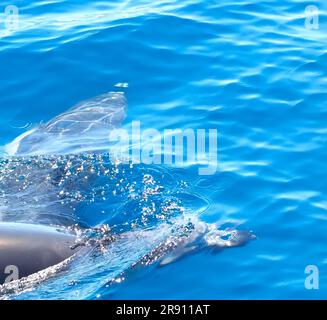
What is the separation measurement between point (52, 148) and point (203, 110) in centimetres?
266

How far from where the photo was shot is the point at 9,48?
46.8ft

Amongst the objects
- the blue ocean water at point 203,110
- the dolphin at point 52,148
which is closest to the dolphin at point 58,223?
the dolphin at point 52,148

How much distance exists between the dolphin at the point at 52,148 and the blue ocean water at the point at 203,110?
240 millimetres

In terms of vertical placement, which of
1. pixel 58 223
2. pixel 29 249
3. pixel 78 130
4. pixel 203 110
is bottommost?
pixel 29 249

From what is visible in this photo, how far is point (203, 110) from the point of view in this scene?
12.4 meters

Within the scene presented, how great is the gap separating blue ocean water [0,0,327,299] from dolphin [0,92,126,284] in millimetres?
240

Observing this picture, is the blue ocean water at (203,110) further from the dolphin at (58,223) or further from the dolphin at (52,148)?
the dolphin at (52,148)

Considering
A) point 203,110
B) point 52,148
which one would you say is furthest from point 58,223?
point 203,110

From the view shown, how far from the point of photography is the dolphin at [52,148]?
816 cm

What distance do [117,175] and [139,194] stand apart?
585 millimetres

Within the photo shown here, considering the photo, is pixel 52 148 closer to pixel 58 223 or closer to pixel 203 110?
pixel 58 223

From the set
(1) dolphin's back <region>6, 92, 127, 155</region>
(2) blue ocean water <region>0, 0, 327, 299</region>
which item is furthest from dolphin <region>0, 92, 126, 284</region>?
(2) blue ocean water <region>0, 0, 327, 299</region>

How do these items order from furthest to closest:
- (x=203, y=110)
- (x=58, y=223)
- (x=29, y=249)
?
(x=203, y=110)
(x=58, y=223)
(x=29, y=249)

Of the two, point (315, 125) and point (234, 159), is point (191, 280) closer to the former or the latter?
point (234, 159)
